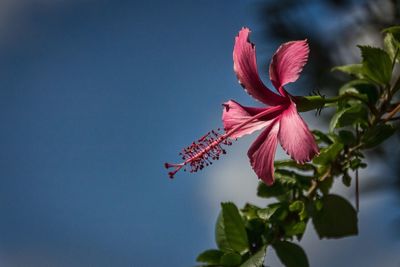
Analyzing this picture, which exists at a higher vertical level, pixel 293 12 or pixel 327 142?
pixel 293 12

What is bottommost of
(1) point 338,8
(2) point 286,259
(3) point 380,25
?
(2) point 286,259

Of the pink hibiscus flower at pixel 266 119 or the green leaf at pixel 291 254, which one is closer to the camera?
the pink hibiscus flower at pixel 266 119

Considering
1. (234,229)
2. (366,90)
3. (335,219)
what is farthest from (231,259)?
(366,90)

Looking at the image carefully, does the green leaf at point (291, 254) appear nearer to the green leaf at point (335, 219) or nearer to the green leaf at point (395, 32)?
the green leaf at point (335, 219)

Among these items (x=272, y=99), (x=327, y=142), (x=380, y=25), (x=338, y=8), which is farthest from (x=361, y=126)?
(x=338, y=8)

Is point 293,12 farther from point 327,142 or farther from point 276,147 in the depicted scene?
point 276,147

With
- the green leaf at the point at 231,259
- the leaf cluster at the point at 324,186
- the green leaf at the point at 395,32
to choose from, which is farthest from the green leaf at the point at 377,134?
the green leaf at the point at 231,259

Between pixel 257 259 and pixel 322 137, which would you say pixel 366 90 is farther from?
pixel 257 259
